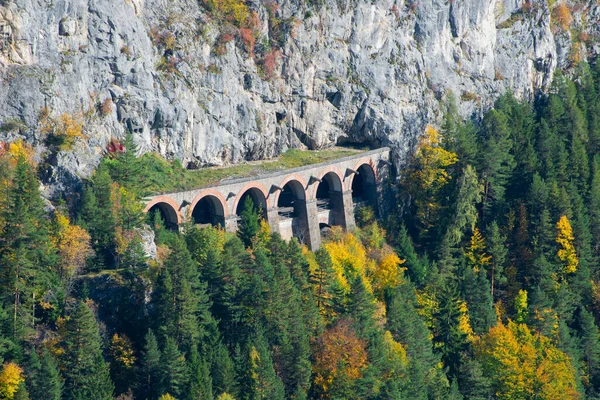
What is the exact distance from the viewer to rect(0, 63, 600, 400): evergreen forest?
175 feet

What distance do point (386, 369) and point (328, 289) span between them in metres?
6.80

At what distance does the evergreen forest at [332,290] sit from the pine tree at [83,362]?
0.10m

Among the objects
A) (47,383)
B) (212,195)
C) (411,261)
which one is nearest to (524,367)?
(411,261)

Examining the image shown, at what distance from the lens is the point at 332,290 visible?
62.6 m

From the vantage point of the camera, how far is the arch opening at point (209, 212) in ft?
226

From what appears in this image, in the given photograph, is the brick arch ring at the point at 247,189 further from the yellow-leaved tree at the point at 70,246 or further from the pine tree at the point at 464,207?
the pine tree at the point at 464,207

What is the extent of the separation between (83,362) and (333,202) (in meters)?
32.1

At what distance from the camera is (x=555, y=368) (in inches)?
2488

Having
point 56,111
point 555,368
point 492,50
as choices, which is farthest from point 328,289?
point 492,50

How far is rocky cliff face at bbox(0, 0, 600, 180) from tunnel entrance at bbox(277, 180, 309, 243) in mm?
3524

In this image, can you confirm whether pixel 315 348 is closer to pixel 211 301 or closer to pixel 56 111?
pixel 211 301

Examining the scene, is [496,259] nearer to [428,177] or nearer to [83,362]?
[428,177]

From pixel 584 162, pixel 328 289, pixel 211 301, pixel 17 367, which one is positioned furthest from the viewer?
pixel 584 162

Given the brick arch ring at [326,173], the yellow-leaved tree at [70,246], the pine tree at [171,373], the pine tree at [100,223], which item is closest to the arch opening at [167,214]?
the pine tree at [100,223]
